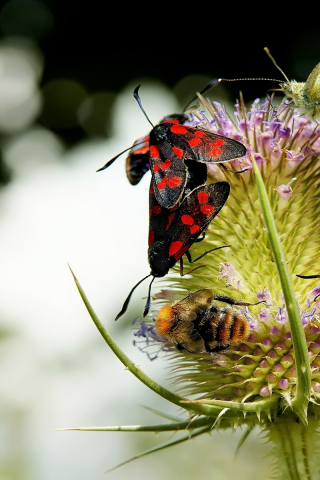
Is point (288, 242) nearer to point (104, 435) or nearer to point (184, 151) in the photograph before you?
point (184, 151)

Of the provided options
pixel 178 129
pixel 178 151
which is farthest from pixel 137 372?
pixel 178 129

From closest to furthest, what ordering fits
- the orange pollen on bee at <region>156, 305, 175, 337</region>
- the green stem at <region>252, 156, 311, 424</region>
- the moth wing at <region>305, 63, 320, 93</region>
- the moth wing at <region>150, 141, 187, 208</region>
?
the green stem at <region>252, 156, 311, 424</region> < the moth wing at <region>150, 141, 187, 208</region> < the orange pollen on bee at <region>156, 305, 175, 337</region> < the moth wing at <region>305, 63, 320, 93</region>

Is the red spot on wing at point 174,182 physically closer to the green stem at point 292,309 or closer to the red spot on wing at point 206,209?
the red spot on wing at point 206,209

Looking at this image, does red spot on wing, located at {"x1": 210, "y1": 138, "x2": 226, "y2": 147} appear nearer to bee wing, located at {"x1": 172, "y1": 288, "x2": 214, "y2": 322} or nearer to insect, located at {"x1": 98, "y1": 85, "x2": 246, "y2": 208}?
insect, located at {"x1": 98, "y1": 85, "x2": 246, "y2": 208}

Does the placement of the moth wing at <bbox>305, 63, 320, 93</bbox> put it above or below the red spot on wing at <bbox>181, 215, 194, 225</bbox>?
above

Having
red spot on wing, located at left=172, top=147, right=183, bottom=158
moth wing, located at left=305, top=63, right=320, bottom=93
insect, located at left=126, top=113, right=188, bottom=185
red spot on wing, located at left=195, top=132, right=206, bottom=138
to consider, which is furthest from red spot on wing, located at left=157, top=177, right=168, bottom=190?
moth wing, located at left=305, top=63, right=320, bottom=93

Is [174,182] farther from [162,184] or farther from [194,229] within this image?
[194,229]

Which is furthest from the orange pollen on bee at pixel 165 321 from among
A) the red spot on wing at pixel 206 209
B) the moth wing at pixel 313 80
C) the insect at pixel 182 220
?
the moth wing at pixel 313 80

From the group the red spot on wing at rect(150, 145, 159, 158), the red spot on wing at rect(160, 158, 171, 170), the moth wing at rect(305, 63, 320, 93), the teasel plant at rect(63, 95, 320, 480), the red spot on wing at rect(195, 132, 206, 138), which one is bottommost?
the teasel plant at rect(63, 95, 320, 480)
